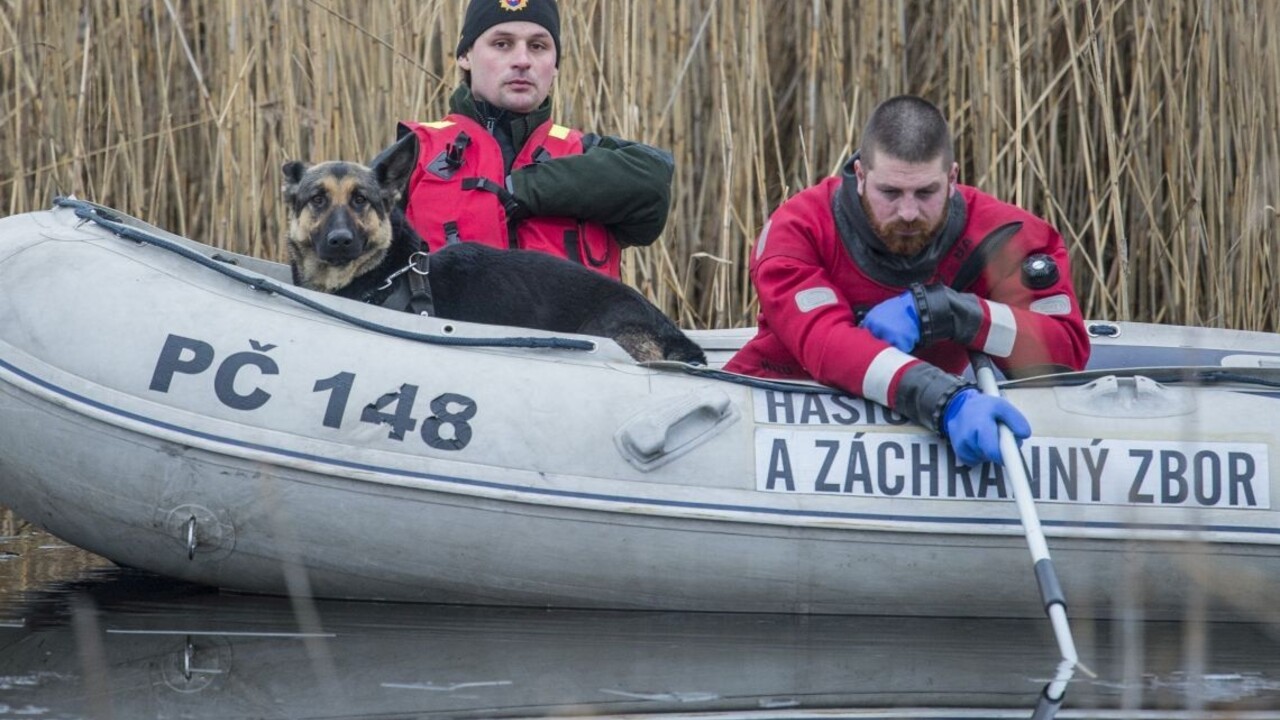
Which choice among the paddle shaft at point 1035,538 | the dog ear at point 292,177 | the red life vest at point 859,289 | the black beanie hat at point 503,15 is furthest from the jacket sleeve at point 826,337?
the dog ear at point 292,177

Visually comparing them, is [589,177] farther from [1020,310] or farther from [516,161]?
[1020,310]

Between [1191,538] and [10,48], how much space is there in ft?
12.7

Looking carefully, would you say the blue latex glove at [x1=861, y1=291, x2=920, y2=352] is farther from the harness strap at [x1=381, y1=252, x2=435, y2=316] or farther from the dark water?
the harness strap at [x1=381, y1=252, x2=435, y2=316]

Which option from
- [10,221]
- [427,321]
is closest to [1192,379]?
[427,321]

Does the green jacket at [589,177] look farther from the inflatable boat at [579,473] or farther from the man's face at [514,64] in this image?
the inflatable boat at [579,473]

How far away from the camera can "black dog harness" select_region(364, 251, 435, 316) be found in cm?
362

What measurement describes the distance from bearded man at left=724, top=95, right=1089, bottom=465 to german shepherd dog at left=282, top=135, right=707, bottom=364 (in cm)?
40

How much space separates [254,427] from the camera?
10.5 feet

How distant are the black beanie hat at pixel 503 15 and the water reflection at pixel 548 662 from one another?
1.48 meters

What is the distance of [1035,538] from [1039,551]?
3 cm

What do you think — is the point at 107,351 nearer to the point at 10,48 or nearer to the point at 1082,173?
the point at 10,48

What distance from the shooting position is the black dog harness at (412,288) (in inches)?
142

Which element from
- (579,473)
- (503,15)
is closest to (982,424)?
(579,473)

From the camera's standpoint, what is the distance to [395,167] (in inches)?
153
